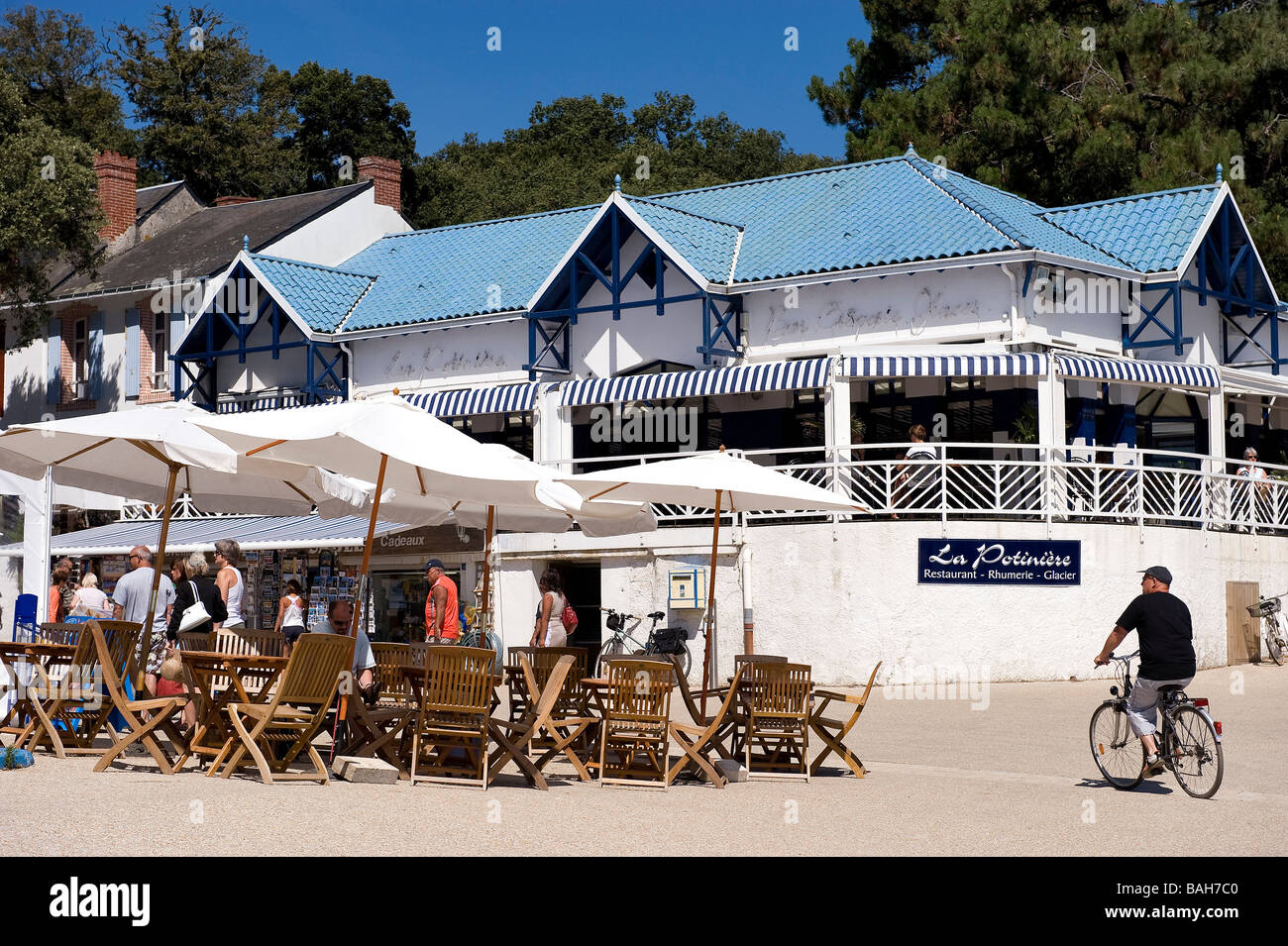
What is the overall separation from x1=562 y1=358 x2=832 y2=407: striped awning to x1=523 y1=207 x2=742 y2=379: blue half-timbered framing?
2.54ft

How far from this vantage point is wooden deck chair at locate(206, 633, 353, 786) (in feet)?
34.6

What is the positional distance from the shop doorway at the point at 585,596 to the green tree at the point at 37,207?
12973mm

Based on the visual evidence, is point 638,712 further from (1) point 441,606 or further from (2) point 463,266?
(2) point 463,266

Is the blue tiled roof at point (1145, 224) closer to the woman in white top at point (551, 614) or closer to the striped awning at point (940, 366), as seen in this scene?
the striped awning at point (940, 366)

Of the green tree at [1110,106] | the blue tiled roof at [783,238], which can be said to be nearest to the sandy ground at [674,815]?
the blue tiled roof at [783,238]

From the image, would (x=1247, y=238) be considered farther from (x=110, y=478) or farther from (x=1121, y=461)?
(x=110, y=478)

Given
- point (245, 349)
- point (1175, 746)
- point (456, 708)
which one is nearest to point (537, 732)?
point (456, 708)

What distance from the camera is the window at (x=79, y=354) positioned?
34.0m

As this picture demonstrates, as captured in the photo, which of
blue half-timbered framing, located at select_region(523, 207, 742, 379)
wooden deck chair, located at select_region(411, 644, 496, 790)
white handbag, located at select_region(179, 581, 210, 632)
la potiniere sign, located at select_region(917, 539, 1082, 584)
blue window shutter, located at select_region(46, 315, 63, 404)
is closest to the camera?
wooden deck chair, located at select_region(411, 644, 496, 790)

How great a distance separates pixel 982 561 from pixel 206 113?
39461mm

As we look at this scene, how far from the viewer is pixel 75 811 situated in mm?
8586

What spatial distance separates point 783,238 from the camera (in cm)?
2700

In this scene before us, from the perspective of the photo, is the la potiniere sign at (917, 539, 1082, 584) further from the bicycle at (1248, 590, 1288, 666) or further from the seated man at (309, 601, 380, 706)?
the seated man at (309, 601, 380, 706)

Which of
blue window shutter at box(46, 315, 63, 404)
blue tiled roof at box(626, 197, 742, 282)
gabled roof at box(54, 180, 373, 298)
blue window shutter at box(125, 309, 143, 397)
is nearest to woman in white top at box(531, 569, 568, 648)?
blue tiled roof at box(626, 197, 742, 282)
